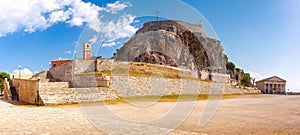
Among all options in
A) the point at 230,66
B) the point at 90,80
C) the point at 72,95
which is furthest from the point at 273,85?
the point at 72,95

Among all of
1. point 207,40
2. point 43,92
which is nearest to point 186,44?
point 207,40

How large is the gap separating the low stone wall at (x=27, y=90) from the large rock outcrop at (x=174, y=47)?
31990 mm

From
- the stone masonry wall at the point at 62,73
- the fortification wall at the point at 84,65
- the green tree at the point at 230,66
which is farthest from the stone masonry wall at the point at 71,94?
the green tree at the point at 230,66

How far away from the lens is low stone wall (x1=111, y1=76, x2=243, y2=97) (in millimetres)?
25644

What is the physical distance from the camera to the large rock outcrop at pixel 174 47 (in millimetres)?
55938

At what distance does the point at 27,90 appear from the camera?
20719 millimetres

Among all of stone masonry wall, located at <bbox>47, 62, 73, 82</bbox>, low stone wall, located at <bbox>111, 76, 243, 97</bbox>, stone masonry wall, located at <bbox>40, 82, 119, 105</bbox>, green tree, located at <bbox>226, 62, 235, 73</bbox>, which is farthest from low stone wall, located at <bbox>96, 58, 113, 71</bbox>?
green tree, located at <bbox>226, 62, 235, 73</bbox>

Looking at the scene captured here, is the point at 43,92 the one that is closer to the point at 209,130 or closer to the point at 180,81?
the point at 209,130

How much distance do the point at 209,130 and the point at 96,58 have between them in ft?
85.0

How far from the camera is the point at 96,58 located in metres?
31.9

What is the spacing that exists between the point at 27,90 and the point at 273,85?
6637 cm

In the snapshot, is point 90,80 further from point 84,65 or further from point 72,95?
point 72,95

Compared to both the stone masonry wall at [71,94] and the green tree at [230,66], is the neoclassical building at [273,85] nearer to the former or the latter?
the green tree at [230,66]

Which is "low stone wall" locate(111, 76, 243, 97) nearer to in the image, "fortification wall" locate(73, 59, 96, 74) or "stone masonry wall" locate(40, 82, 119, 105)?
"stone masonry wall" locate(40, 82, 119, 105)
